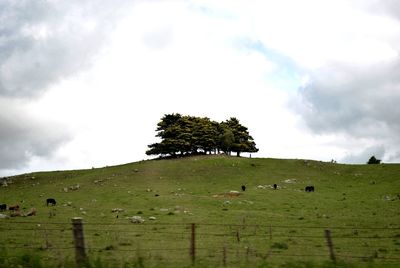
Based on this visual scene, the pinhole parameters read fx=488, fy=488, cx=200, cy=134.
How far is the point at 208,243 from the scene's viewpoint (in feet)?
99.5

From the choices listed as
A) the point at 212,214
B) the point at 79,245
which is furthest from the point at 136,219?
the point at 79,245

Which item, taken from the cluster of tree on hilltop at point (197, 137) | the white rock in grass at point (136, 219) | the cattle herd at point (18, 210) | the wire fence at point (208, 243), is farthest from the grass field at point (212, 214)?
the cluster of tree on hilltop at point (197, 137)

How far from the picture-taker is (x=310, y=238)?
33.2 m

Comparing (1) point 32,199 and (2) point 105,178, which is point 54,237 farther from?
(2) point 105,178

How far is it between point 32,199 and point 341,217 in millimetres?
40898

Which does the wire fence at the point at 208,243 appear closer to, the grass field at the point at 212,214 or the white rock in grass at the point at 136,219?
the grass field at the point at 212,214

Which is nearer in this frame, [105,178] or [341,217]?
[341,217]

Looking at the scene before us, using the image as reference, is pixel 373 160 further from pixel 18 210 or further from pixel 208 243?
pixel 208 243

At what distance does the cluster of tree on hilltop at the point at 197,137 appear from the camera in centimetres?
11200

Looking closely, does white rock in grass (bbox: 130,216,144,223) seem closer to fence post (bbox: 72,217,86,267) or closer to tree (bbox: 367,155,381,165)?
fence post (bbox: 72,217,86,267)

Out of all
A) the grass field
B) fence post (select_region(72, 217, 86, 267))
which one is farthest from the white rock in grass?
fence post (select_region(72, 217, 86, 267))

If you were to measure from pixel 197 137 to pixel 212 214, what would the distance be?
6722cm

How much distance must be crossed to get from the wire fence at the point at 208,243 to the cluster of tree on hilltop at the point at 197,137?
240 ft

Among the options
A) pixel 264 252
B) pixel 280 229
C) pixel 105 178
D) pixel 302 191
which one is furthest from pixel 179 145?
pixel 264 252
